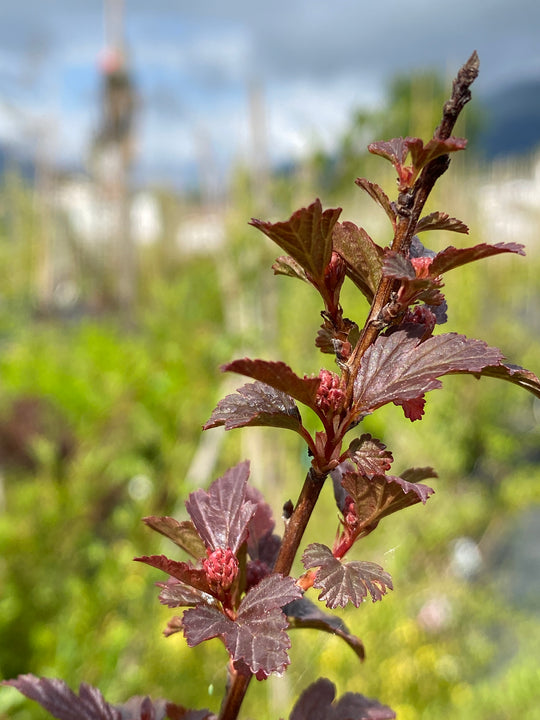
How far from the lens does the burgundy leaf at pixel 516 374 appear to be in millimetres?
294

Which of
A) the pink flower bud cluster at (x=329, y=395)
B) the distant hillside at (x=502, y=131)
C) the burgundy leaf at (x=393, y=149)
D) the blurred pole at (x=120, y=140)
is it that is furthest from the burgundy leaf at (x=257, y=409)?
the distant hillside at (x=502, y=131)

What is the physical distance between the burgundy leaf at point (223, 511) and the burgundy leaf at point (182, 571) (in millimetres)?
25

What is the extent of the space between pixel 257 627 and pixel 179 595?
45 millimetres

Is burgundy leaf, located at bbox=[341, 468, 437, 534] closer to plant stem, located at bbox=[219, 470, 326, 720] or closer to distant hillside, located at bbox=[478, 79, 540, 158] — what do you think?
plant stem, located at bbox=[219, 470, 326, 720]

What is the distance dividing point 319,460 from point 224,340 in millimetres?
1498

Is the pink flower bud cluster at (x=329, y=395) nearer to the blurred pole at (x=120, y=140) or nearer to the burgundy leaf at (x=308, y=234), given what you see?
the burgundy leaf at (x=308, y=234)

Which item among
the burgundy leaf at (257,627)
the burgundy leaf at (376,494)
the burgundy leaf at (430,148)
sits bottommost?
the burgundy leaf at (257,627)

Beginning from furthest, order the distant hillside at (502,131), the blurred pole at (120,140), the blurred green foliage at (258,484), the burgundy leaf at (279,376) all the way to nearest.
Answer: the distant hillside at (502,131), the blurred pole at (120,140), the blurred green foliage at (258,484), the burgundy leaf at (279,376)

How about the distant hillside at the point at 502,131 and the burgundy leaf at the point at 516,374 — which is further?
the distant hillside at the point at 502,131

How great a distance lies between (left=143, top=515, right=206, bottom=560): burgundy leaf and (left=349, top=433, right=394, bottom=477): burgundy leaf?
9 cm

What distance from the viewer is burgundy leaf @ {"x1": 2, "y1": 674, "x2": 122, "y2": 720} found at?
34cm

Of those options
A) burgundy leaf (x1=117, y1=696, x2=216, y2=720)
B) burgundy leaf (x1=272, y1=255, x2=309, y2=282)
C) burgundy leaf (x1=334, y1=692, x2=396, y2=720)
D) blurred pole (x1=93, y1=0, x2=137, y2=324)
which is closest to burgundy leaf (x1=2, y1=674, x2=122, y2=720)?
burgundy leaf (x1=117, y1=696, x2=216, y2=720)

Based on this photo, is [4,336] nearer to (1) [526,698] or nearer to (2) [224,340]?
(2) [224,340]

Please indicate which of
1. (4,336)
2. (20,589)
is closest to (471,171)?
(4,336)
